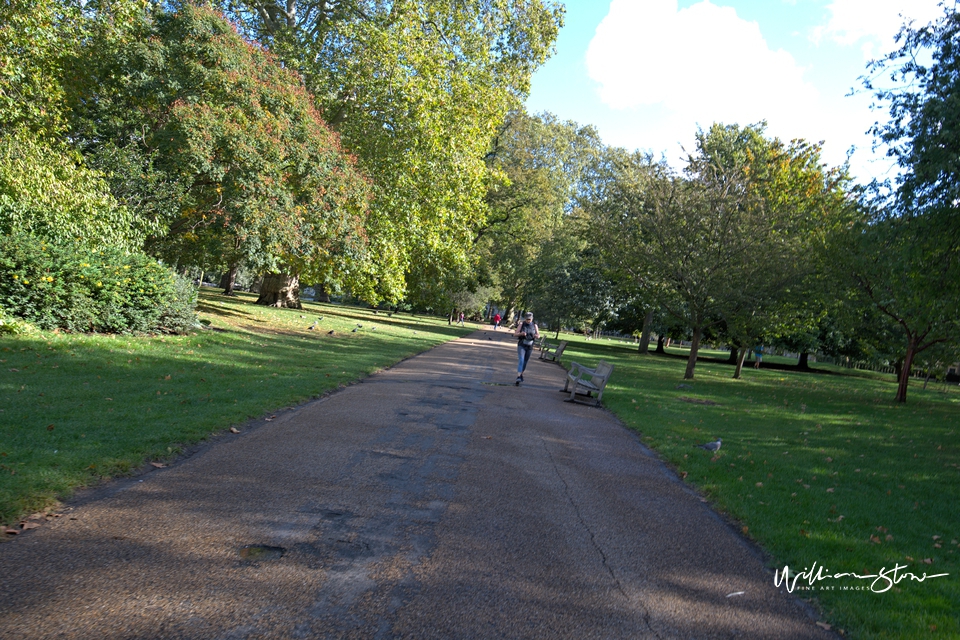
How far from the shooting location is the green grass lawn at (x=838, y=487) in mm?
4305

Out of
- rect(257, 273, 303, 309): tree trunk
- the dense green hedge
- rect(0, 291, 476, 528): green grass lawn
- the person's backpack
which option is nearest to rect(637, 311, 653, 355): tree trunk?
rect(257, 273, 303, 309): tree trunk

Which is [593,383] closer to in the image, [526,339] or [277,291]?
[526,339]

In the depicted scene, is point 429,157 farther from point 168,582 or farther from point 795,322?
point 168,582

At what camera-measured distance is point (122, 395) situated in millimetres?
7883

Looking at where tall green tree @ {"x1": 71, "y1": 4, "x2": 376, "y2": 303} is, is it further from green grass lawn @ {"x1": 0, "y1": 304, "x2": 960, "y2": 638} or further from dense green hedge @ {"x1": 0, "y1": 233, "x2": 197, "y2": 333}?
green grass lawn @ {"x1": 0, "y1": 304, "x2": 960, "y2": 638}

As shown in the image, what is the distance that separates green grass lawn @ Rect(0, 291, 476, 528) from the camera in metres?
5.04

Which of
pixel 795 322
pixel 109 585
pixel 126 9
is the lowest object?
pixel 109 585

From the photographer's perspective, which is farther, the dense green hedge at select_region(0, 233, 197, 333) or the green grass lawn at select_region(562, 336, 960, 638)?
the dense green hedge at select_region(0, 233, 197, 333)

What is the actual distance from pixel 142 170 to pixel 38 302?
5595 mm

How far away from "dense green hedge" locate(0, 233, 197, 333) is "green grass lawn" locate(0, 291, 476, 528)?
1.78 feet

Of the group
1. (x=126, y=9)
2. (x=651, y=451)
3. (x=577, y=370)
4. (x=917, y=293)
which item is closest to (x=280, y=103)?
(x=126, y=9)

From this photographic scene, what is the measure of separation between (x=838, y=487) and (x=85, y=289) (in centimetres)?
1321

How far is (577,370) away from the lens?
47.8 ft
